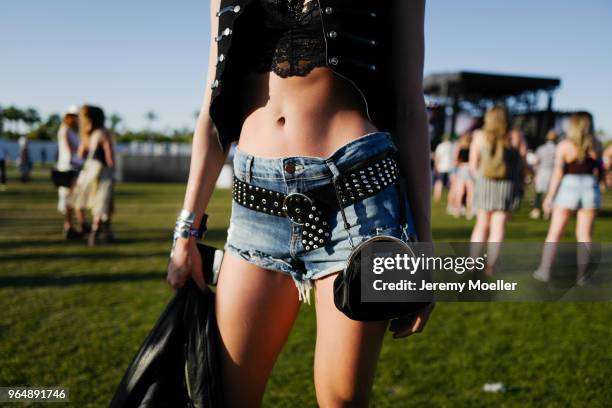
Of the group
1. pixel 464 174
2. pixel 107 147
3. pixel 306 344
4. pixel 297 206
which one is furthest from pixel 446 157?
pixel 297 206

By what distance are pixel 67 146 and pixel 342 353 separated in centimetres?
753

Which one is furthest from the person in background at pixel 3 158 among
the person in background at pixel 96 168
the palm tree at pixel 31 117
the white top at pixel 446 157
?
the palm tree at pixel 31 117

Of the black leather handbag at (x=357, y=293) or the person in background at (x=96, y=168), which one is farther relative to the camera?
the person in background at (x=96, y=168)

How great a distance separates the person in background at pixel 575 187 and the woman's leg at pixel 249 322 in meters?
4.84

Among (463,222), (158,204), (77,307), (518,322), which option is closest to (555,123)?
(463,222)

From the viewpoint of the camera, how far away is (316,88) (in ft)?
4.51

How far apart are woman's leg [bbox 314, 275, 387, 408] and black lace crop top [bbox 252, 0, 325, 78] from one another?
1.95 ft

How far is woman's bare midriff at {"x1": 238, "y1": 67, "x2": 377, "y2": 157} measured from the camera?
1354 mm

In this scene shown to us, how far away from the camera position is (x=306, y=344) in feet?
12.6

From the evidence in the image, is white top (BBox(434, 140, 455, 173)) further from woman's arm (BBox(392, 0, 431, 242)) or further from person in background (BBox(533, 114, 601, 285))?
woman's arm (BBox(392, 0, 431, 242))

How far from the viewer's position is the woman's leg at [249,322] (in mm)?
1455

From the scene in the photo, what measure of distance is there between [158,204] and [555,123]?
921 inches

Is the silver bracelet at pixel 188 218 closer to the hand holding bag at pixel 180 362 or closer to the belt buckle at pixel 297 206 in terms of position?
the hand holding bag at pixel 180 362

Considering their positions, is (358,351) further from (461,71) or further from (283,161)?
(461,71)
